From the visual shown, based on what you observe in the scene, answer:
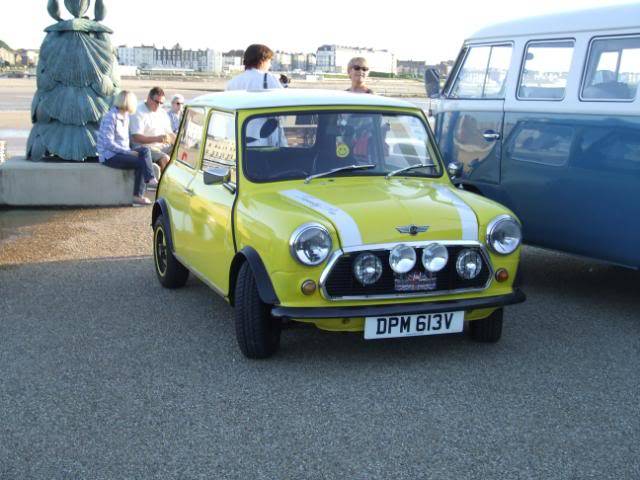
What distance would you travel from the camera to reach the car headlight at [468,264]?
546 cm

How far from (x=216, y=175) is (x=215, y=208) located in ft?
0.94

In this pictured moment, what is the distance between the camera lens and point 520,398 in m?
4.98

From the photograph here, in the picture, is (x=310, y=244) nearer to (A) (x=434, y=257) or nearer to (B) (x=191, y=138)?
(A) (x=434, y=257)

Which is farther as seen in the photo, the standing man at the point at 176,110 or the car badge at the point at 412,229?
the standing man at the point at 176,110

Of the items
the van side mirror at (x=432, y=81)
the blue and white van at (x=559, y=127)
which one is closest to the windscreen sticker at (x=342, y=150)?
the blue and white van at (x=559, y=127)

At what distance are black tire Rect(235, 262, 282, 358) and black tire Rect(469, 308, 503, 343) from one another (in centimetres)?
132

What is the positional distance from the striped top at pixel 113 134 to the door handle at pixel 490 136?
5523mm

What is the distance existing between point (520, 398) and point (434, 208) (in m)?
1.29

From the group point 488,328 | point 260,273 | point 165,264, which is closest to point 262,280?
point 260,273

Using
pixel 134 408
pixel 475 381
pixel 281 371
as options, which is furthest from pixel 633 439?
pixel 134 408

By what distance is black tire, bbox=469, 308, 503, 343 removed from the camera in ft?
19.3

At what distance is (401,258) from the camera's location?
5277 mm

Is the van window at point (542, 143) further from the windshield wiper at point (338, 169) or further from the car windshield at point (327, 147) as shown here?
the windshield wiper at point (338, 169)

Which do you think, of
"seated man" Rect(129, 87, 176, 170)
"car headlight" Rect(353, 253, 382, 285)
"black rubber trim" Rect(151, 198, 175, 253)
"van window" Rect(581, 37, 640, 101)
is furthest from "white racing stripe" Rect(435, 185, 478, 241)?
"seated man" Rect(129, 87, 176, 170)
